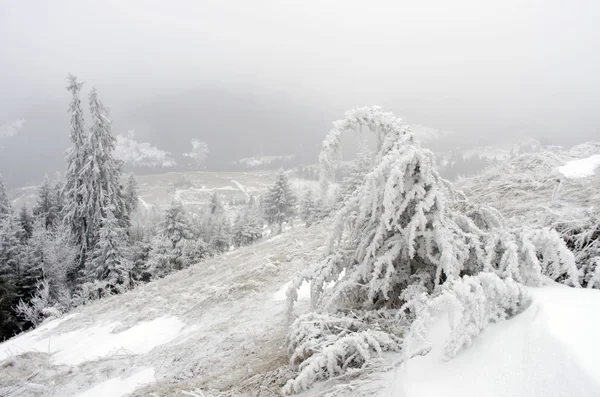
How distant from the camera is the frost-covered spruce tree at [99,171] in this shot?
25156 millimetres

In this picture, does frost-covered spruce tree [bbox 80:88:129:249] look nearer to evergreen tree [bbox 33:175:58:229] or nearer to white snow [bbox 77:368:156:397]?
evergreen tree [bbox 33:175:58:229]

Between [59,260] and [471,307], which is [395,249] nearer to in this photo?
[471,307]

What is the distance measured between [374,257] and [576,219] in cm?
187

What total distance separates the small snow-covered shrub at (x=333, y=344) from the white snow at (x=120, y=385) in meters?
2.48

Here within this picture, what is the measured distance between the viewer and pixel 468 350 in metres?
1.98

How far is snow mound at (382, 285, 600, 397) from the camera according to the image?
1.45 m

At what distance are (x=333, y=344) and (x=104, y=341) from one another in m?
6.01

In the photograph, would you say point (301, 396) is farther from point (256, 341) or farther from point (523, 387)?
point (256, 341)

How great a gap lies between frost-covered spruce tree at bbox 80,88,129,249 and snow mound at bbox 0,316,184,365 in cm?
1913

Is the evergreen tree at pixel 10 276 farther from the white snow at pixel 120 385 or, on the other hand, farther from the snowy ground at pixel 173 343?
the white snow at pixel 120 385

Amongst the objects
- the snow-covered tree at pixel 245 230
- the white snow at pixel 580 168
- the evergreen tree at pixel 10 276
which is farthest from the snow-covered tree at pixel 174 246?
the white snow at pixel 580 168

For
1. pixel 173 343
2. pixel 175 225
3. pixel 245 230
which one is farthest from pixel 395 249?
pixel 245 230

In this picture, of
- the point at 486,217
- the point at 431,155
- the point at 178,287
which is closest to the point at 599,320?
the point at 431,155

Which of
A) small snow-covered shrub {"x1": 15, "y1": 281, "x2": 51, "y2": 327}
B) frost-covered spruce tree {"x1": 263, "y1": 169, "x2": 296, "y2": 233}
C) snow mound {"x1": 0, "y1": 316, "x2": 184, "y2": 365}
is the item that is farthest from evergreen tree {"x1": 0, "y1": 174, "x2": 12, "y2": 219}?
snow mound {"x1": 0, "y1": 316, "x2": 184, "y2": 365}
